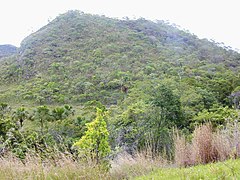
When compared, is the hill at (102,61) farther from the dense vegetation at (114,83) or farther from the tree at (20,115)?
the tree at (20,115)

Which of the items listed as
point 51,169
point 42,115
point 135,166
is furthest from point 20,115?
point 51,169

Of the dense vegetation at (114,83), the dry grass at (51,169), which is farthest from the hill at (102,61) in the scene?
the dry grass at (51,169)

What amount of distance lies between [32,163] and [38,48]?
57765 mm

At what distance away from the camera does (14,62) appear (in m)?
56.0

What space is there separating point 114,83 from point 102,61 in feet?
35.3

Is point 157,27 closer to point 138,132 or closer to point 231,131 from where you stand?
point 138,132

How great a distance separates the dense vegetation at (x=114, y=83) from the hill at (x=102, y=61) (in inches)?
5.7

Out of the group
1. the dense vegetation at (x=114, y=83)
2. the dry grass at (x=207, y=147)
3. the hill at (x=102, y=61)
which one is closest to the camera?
the dry grass at (x=207, y=147)

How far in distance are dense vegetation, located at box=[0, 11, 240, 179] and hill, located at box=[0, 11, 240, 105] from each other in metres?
0.14

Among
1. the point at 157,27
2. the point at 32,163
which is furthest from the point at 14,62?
the point at 32,163

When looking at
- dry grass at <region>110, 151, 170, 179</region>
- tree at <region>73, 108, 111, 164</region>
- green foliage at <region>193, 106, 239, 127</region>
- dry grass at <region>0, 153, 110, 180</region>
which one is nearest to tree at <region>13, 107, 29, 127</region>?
green foliage at <region>193, 106, 239, 127</region>

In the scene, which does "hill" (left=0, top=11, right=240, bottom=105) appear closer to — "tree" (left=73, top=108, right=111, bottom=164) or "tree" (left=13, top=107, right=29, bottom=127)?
"tree" (left=13, top=107, right=29, bottom=127)

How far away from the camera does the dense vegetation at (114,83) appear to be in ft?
44.5

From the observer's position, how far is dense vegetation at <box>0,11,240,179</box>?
44.5 ft
